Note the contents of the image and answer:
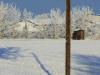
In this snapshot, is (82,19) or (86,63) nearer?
(86,63)

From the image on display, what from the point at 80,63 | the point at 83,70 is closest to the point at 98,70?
the point at 83,70

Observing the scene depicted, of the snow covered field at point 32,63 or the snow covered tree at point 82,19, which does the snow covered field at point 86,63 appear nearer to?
the snow covered field at point 32,63

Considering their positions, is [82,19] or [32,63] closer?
[32,63]

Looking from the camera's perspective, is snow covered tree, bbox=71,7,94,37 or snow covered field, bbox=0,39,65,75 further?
snow covered tree, bbox=71,7,94,37

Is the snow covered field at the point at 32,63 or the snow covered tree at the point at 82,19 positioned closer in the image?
the snow covered field at the point at 32,63

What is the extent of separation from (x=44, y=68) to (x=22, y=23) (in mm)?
64644

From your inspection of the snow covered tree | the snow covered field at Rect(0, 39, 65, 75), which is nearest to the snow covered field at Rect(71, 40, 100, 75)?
the snow covered field at Rect(0, 39, 65, 75)

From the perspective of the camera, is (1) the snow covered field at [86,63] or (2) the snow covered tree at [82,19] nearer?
(1) the snow covered field at [86,63]

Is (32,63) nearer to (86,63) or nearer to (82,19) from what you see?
(86,63)

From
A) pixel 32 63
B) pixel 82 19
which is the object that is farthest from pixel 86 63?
pixel 82 19

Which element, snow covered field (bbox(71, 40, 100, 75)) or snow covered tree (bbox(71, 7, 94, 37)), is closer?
snow covered field (bbox(71, 40, 100, 75))

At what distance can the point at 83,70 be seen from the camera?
1218 cm

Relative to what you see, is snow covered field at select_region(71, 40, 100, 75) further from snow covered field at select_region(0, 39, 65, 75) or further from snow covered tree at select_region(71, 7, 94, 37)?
A: snow covered tree at select_region(71, 7, 94, 37)

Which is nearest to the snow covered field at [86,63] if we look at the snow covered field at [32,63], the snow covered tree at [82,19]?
the snow covered field at [32,63]
